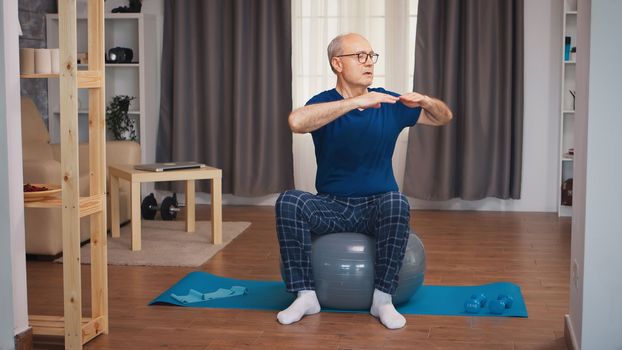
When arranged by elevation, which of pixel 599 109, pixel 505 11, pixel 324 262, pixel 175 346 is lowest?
pixel 175 346

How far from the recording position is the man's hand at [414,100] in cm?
329

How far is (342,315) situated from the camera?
3.35 meters

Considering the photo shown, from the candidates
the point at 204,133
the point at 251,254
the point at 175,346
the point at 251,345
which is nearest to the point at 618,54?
the point at 251,345

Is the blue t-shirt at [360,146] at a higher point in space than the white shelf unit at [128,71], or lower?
lower

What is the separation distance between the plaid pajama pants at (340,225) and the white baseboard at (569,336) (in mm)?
615

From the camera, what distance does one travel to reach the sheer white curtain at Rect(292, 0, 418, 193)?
19.9ft

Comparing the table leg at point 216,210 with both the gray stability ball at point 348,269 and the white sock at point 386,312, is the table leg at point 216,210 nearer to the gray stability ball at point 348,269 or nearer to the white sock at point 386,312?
the gray stability ball at point 348,269

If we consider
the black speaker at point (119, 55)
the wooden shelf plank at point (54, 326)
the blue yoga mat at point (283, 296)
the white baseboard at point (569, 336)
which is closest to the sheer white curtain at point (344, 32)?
the black speaker at point (119, 55)

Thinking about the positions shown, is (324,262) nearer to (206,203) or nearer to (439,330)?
(439,330)

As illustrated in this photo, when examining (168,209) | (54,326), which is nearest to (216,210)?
(168,209)

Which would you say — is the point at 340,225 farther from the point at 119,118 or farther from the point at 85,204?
the point at 119,118

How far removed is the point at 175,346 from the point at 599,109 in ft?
5.08

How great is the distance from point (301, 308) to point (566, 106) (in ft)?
10.8

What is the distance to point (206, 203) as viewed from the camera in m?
6.50
